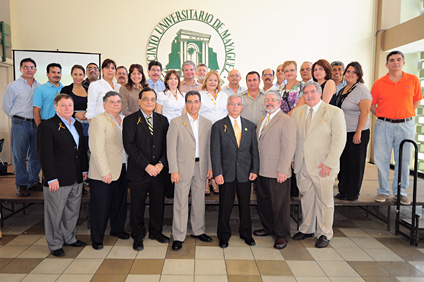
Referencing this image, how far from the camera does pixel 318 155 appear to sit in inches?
134

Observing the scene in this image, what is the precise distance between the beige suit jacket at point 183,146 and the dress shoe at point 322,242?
158cm

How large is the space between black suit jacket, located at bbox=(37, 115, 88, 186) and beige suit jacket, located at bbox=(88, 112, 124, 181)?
16cm

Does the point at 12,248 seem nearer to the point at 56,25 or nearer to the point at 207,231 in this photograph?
the point at 207,231

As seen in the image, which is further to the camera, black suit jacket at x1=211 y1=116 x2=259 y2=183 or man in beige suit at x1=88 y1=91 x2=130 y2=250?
black suit jacket at x1=211 y1=116 x2=259 y2=183

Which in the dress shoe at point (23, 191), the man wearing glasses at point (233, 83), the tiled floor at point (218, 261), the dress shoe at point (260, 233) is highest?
the man wearing glasses at point (233, 83)

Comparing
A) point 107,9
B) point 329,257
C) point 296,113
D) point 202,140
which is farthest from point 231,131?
point 107,9

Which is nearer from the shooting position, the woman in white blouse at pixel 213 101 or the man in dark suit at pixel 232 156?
the man in dark suit at pixel 232 156

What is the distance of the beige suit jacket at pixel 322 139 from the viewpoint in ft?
10.8

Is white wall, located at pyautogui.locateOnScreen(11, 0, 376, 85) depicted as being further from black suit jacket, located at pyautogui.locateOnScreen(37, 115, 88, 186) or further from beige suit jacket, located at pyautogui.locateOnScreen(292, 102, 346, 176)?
black suit jacket, located at pyautogui.locateOnScreen(37, 115, 88, 186)

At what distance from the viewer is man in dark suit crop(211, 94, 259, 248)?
3.30 metres

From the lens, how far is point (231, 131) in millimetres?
3309

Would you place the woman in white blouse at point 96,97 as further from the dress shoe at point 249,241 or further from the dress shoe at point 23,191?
the dress shoe at point 249,241

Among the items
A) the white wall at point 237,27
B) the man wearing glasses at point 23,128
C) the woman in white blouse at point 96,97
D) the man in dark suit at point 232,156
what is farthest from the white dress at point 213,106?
the white wall at point 237,27

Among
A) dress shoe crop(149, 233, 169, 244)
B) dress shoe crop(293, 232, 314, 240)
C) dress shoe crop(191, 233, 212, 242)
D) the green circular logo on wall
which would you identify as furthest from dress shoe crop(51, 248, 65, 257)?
the green circular logo on wall
